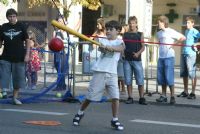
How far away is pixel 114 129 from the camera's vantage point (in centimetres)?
898

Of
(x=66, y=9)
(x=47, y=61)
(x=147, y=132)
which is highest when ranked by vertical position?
(x=66, y=9)

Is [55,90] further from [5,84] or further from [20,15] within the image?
[20,15]

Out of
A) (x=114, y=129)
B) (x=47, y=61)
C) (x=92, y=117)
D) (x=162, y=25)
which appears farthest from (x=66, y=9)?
(x=114, y=129)

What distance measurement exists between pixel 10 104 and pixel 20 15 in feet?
63.1

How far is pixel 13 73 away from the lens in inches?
473

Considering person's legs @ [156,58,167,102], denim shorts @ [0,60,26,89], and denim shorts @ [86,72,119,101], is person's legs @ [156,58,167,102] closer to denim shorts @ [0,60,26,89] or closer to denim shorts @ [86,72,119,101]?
denim shorts @ [0,60,26,89]

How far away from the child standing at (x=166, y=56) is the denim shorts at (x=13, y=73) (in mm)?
3002

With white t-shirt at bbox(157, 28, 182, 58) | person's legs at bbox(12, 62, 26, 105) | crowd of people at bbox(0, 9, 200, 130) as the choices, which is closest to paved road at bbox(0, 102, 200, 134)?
person's legs at bbox(12, 62, 26, 105)

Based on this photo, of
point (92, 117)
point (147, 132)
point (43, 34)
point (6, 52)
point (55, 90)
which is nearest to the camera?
point (147, 132)

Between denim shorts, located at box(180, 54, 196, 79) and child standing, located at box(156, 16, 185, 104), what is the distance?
74 centimetres

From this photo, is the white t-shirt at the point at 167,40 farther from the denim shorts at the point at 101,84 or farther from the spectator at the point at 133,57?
the denim shorts at the point at 101,84

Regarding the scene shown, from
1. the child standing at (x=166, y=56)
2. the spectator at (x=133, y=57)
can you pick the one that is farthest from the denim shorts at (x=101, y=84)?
the child standing at (x=166, y=56)

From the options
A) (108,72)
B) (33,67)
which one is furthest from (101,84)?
(33,67)

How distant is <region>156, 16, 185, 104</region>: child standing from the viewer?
12602 millimetres
